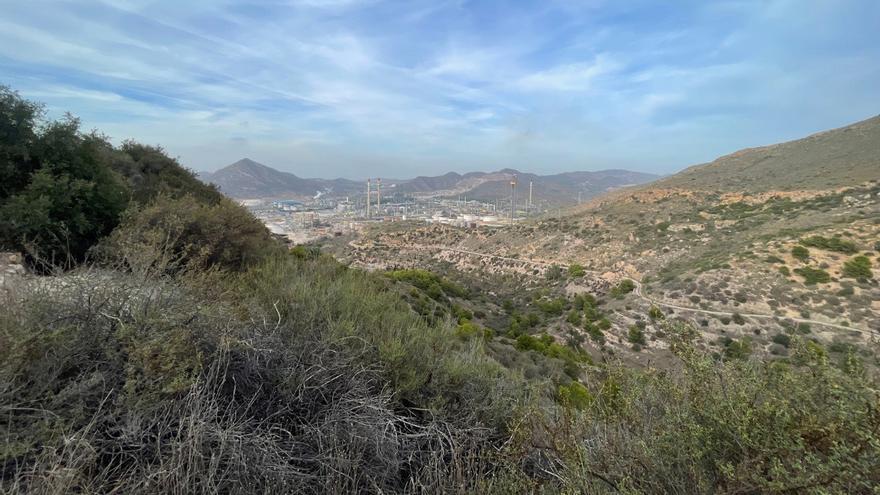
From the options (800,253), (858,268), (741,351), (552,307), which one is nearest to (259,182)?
(552,307)

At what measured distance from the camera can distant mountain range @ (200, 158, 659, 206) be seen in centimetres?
9362

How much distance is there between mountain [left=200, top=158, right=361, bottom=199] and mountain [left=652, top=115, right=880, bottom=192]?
8149 cm

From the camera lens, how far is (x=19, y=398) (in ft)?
8.46

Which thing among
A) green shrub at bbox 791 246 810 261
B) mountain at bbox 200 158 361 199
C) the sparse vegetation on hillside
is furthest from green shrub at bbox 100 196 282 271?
mountain at bbox 200 158 361 199

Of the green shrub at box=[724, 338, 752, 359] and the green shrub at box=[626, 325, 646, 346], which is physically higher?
the green shrub at box=[724, 338, 752, 359]

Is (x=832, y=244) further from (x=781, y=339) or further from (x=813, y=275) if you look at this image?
(x=781, y=339)

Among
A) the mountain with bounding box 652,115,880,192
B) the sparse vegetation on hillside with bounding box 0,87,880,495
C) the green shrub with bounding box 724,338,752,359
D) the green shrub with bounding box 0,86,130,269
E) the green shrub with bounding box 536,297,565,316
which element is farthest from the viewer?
the mountain with bounding box 652,115,880,192

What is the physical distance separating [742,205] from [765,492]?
44.5m

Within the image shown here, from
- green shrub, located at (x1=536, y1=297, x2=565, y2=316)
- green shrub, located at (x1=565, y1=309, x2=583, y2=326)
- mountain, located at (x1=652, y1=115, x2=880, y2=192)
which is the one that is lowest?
green shrub, located at (x1=536, y1=297, x2=565, y2=316)

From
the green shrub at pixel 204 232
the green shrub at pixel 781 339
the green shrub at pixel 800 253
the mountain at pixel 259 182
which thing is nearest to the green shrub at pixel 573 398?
the green shrub at pixel 204 232

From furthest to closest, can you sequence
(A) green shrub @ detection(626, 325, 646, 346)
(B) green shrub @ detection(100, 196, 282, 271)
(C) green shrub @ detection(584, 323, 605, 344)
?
(C) green shrub @ detection(584, 323, 605, 344) → (A) green shrub @ detection(626, 325, 646, 346) → (B) green shrub @ detection(100, 196, 282, 271)

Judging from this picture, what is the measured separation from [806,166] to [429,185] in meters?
140

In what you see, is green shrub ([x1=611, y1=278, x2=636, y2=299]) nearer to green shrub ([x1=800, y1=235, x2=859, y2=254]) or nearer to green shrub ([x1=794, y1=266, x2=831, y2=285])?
→ green shrub ([x1=794, y1=266, x2=831, y2=285])

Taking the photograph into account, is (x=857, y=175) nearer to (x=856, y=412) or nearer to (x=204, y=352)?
(x=856, y=412)
